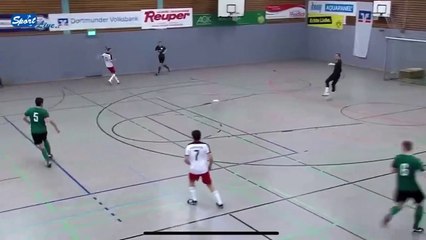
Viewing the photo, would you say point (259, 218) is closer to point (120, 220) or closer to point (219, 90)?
point (120, 220)

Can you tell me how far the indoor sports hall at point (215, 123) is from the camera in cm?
864

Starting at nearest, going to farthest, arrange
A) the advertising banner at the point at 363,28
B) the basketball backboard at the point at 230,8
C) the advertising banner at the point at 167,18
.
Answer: the advertising banner at the point at 167,18
the advertising banner at the point at 363,28
the basketball backboard at the point at 230,8

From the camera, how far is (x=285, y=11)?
28.7m

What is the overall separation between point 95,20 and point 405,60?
1505 centimetres

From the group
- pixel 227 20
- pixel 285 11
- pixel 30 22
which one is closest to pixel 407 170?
pixel 30 22

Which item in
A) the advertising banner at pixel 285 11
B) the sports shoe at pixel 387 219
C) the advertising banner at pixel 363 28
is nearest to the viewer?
the sports shoe at pixel 387 219

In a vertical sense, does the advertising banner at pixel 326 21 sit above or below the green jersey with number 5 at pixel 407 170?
above

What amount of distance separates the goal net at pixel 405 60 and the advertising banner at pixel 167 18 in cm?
1017

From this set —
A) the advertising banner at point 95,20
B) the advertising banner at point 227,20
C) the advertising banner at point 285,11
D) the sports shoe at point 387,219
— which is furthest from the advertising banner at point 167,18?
the sports shoe at point 387,219

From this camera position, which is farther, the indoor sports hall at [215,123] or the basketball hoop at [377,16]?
the basketball hoop at [377,16]

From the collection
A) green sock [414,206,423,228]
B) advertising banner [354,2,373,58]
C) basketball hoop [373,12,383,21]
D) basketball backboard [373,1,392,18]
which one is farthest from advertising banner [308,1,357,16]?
green sock [414,206,423,228]

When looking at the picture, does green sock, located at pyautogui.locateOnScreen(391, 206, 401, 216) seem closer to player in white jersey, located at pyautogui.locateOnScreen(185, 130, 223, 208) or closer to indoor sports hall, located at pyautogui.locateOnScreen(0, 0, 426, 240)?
indoor sports hall, located at pyautogui.locateOnScreen(0, 0, 426, 240)

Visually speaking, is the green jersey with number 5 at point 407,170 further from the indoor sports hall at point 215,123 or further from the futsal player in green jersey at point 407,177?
the indoor sports hall at point 215,123

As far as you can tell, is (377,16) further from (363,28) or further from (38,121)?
(38,121)
